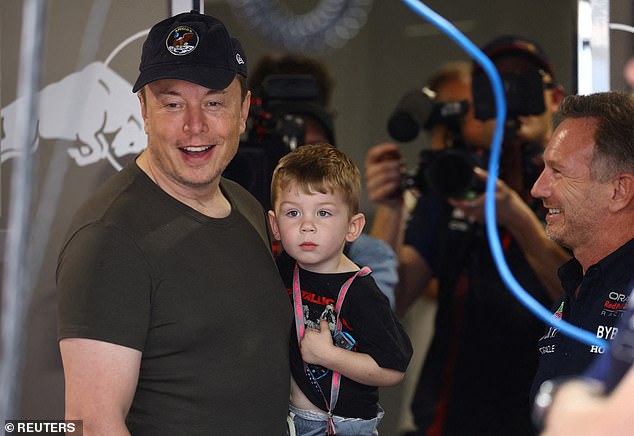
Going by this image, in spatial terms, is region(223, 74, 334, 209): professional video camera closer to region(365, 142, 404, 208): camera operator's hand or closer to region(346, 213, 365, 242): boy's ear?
region(365, 142, 404, 208): camera operator's hand

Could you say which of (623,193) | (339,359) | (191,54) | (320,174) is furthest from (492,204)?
(191,54)

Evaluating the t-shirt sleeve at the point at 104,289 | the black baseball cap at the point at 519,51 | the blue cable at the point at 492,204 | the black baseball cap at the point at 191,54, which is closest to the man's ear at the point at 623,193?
the blue cable at the point at 492,204

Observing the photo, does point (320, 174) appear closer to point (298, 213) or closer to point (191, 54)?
point (298, 213)

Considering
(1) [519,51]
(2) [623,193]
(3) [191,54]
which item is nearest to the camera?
(3) [191,54]

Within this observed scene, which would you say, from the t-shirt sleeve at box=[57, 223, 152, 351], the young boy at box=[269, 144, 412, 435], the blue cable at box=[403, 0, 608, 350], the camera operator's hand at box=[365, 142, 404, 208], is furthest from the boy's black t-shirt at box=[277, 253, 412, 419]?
the camera operator's hand at box=[365, 142, 404, 208]

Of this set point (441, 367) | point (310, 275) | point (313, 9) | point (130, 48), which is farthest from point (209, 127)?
point (441, 367)

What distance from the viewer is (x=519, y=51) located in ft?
10.0

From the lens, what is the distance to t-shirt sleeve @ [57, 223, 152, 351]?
157 cm

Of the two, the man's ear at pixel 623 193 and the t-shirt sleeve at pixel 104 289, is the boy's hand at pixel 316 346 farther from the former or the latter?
the man's ear at pixel 623 193

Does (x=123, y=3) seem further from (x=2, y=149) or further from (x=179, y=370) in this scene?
(x=179, y=370)

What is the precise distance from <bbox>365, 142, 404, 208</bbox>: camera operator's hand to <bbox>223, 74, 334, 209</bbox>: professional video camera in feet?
1.33

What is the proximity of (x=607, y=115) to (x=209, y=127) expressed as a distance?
0.86 meters

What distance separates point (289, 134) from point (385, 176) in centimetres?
49

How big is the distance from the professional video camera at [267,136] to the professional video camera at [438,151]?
41 cm
